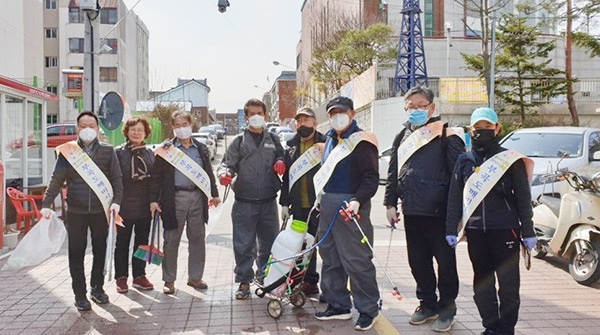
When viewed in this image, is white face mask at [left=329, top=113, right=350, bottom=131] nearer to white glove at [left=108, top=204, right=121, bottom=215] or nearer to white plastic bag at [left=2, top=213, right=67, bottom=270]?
white glove at [left=108, top=204, right=121, bottom=215]

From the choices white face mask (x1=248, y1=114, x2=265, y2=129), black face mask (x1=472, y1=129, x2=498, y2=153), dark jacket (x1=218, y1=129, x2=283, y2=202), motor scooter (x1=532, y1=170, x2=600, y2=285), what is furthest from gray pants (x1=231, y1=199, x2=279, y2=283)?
motor scooter (x1=532, y1=170, x2=600, y2=285)

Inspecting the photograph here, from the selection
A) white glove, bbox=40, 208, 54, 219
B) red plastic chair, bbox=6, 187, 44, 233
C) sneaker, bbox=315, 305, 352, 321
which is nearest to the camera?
sneaker, bbox=315, 305, 352, 321

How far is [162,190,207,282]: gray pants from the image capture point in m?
6.33

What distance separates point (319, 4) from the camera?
58.8 metres

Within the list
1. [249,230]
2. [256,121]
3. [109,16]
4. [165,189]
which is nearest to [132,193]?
[165,189]

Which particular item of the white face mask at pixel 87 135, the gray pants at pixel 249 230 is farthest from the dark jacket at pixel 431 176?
the white face mask at pixel 87 135

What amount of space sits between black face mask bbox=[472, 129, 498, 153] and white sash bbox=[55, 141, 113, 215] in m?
3.59

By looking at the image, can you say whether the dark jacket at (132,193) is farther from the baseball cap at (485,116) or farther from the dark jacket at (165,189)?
the baseball cap at (485,116)

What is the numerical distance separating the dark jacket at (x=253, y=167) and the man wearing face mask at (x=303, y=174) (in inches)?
5.5

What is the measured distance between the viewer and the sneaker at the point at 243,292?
6149 millimetres

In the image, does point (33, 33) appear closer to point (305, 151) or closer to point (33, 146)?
point (33, 146)

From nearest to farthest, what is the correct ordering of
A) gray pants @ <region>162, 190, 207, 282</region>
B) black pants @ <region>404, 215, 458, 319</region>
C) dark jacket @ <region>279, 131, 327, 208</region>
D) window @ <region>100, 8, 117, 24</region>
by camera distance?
1. black pants @ <region>404, 215, 458, 319</region>
2. dark jacket @ <region>279, 131, 327, 208</region>
3. gray pants @ <region>162, 190, 207, 282</region>
4. window @ <region>100, 8, 117, 24</region>

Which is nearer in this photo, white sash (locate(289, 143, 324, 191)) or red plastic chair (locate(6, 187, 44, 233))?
white sash (locate(289, 143, 324, 191))

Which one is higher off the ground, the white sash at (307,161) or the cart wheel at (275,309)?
the white sash at (307,161)
